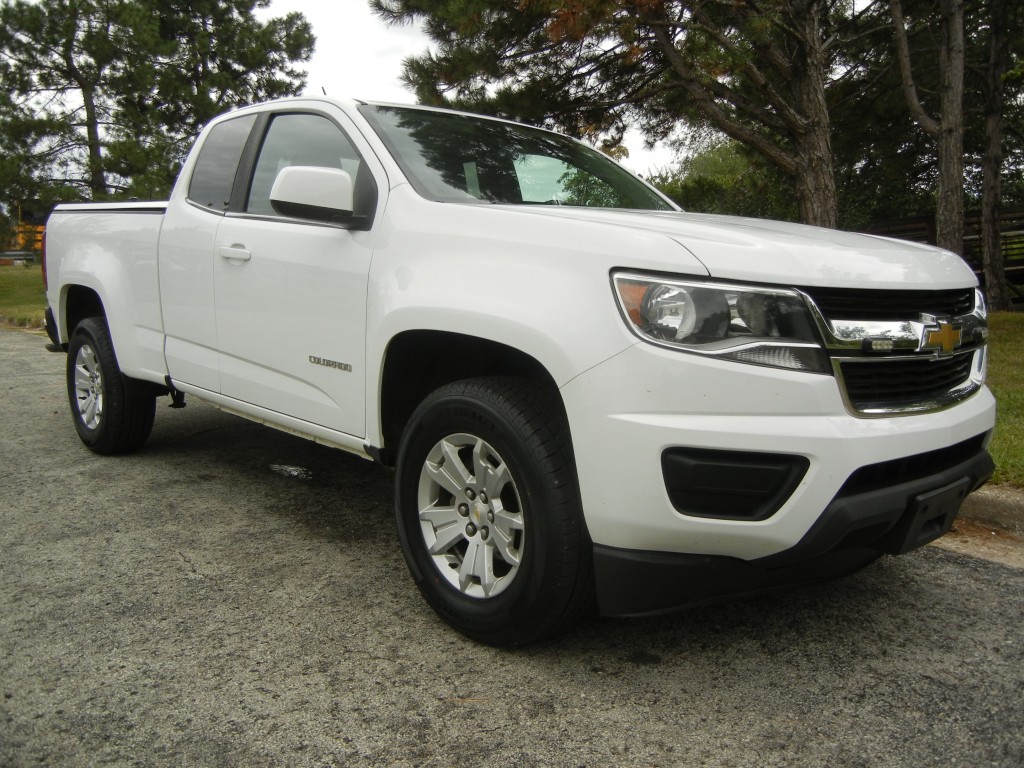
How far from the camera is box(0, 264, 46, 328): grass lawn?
14195 mm

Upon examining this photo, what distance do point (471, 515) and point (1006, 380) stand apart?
5.21 metres

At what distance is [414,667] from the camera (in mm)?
2715

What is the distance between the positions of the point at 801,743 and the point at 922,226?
15.2 metres

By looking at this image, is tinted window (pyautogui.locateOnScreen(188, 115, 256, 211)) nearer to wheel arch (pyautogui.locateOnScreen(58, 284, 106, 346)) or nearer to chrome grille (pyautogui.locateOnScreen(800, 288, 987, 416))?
wheel arch (pyautogui.locateOnScreen(58, 284, 106, 346))

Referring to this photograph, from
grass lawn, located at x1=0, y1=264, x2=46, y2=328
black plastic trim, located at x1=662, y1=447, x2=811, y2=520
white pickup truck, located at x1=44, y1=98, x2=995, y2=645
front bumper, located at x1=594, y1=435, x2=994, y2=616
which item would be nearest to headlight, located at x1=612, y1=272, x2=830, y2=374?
white pickup truck, located at x1=44, y1=98, x2=995, y2=645

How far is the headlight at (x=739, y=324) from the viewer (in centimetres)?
234

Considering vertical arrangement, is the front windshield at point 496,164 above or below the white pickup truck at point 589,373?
above

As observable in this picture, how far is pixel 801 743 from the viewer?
2.31 metres

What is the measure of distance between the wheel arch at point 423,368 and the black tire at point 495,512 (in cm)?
17

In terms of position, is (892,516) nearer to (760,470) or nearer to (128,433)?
(760,470)

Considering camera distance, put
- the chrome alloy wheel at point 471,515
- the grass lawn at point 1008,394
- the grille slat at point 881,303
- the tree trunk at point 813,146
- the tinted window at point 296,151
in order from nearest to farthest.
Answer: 1. the grille slat at point 881,303
2. the chrome alloy wheel at point 471,515
3. the tinted window at point 296,151
4. the grass lawn at point 1008,394
5. the tree trunk at point 813,146

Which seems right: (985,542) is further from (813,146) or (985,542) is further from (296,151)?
(813,146)

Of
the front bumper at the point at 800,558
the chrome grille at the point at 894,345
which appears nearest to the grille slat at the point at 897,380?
the chrome grille at the point at 894,345

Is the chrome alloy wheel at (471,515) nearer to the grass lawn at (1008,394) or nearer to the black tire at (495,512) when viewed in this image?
the black tire at (495,512)
